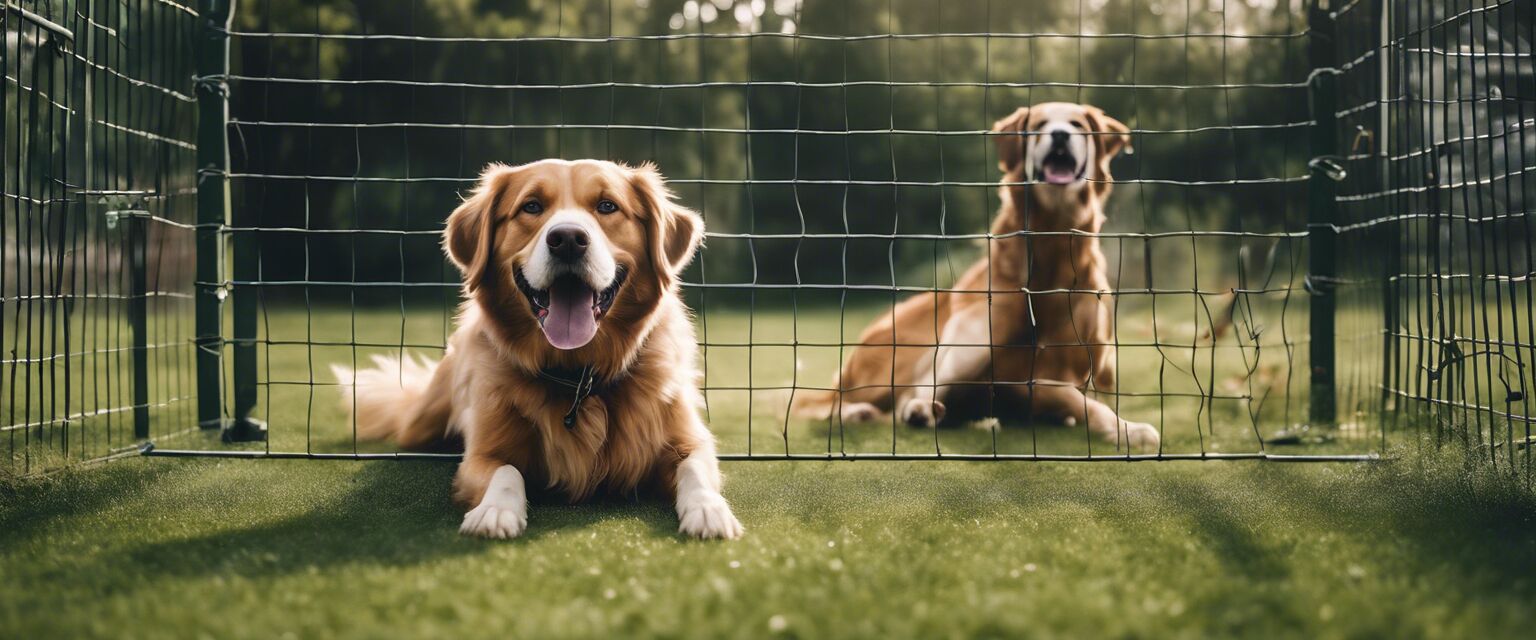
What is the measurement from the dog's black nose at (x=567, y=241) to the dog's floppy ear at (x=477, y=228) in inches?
11.2

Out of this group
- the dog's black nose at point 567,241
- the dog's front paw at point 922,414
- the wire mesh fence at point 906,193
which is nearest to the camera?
the dog's black nose at point 567,241

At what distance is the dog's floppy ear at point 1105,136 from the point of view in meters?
3.59

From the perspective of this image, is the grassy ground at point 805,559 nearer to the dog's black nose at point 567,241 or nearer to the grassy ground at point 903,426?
the grassy ground at point 903,426

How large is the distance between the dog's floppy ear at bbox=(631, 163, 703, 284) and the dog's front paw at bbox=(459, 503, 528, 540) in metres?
0.77

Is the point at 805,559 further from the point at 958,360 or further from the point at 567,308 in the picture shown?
the point at 958,360

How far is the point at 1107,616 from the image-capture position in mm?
1648

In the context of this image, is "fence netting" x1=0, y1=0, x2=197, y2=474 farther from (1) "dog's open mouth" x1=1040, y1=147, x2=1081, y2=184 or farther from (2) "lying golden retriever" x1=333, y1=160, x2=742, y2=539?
(1) "dog's open mouth" x1=1040, y1=147, x2=1081, y2=184

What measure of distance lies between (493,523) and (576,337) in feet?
1.73

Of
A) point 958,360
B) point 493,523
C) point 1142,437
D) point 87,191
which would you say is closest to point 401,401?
point 87,191

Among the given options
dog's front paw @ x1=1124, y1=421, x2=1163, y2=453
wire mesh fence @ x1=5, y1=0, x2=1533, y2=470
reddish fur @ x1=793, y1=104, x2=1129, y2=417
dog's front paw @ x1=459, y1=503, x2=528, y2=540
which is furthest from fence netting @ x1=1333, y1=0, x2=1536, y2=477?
dog's front paw @ x1=459, y1=503, x2=528, y2=540

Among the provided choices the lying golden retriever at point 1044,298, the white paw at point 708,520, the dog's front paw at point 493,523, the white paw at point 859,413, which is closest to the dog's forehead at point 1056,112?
the lying golden retriever at point 1044,298

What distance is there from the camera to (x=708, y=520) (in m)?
2.24

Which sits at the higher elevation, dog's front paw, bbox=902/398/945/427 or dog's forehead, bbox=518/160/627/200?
dog's forehead, bbox=518/160/627/200

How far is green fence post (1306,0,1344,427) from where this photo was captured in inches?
139
